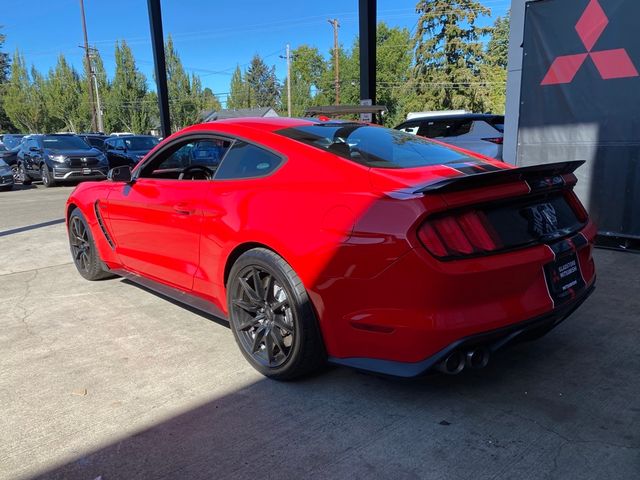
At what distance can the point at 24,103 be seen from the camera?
53.4m

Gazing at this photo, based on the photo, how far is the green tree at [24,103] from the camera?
175 feet

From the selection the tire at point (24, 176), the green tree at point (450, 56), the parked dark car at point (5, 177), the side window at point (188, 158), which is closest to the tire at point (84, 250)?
the side window at point (188, 158)

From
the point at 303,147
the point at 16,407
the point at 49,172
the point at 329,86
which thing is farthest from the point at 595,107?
the point at 329,86

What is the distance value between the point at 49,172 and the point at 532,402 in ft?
58.9

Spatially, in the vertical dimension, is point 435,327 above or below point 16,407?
above

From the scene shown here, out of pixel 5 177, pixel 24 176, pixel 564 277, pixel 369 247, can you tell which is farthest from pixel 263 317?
pixel 24 176

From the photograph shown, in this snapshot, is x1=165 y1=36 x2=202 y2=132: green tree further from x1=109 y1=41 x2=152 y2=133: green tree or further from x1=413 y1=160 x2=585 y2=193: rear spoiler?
x1=413 y1=160 x2=585 y2=193: rear spoiler

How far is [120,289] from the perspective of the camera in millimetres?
5133

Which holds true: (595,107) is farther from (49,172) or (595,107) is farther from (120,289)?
(49,172)

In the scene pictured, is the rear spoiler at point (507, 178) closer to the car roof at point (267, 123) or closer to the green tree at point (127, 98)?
the car roof at point (267, 123)

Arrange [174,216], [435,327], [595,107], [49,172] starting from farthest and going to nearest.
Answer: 1. [49,172]
2. [595,107]
3. [174,216]
4. [435,327]

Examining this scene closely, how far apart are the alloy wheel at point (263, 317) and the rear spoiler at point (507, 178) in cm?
106

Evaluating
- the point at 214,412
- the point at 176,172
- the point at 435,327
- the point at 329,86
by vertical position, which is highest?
the point at 329,86

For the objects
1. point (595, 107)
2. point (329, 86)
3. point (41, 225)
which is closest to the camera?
point (595, 107)
